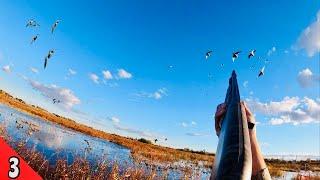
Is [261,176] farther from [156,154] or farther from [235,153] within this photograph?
[156,154]

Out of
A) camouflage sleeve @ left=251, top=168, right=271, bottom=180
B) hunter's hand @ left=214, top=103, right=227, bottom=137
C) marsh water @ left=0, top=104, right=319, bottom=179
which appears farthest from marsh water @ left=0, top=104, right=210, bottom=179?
camouflage sleeve @ left=251, top=168, right=271, bottom=180

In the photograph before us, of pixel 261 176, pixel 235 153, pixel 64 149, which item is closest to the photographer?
pixel 235 153

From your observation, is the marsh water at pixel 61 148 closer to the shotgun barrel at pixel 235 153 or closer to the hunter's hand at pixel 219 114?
the hunter's hand at pixel 219 114

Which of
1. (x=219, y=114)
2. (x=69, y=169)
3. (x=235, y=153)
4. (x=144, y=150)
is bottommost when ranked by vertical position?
(x=69, y=169)

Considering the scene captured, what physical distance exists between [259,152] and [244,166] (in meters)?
1.16

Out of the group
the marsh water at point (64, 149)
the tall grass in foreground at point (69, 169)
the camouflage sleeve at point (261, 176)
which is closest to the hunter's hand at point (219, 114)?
the camouflage sleeve at point (261, 176)

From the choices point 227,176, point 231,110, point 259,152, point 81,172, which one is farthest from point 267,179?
point 81,172

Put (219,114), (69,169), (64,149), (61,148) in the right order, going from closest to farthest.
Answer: (219,114) → (69,169) → (61,148) → (64,149)

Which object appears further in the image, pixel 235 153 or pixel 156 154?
pixel 156 154

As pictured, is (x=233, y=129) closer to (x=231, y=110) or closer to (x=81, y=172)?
(x=231, y=110)

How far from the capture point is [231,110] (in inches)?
59.6

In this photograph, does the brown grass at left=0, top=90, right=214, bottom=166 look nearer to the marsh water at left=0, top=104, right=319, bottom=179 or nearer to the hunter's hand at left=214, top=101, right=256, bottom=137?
the marsh water at left=0, top=104, right=319, bottom=179

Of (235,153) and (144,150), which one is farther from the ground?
(144,150)

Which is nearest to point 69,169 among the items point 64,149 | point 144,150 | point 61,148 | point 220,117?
point 61,148
